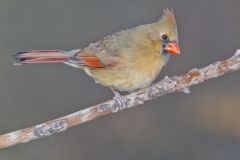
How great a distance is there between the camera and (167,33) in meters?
3.90

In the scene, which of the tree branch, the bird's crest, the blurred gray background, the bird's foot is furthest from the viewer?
the blurred gray background

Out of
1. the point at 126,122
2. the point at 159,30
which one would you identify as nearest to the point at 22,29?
the point at 126,122

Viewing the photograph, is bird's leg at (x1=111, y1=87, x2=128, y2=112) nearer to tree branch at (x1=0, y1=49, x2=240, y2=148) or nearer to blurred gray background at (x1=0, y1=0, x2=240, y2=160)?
tree branch at (x1=0, y1=49, x2=240, y2=148)

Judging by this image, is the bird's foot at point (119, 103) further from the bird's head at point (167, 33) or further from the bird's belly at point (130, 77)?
the bird's head at point (167, 33)

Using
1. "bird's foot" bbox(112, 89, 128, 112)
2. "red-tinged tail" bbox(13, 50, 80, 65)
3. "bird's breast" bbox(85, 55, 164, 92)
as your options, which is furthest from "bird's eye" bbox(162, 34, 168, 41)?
"red-tinged tail" bbox(13, 50, 80, 65)

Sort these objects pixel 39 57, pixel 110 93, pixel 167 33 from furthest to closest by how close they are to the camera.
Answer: pixel 110 93 < pixel 39 57 < pixel 167 33

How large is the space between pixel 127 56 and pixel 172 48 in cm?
34

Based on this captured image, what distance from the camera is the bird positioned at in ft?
12.9

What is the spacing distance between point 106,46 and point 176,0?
193cm

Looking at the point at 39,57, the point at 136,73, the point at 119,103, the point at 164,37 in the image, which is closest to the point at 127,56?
the point at 136,73

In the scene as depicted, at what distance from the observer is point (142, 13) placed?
19.4 ft

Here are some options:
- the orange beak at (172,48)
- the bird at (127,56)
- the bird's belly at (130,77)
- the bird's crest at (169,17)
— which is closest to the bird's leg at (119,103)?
the bird at (127,56)

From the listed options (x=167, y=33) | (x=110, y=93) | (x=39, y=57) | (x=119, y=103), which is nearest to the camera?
(x=119, y=103)

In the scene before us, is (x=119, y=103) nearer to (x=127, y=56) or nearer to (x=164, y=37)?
(x=127, y=56)
